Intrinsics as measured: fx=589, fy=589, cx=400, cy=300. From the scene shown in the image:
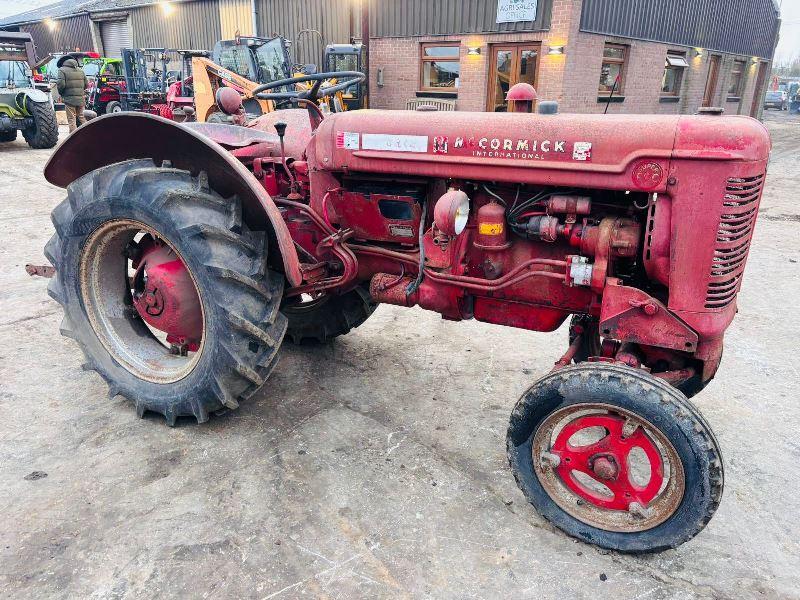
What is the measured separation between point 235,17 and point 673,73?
12.7 meters

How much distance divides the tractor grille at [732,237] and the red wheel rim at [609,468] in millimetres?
550

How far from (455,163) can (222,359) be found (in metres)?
1.29

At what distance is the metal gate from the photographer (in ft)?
77.0

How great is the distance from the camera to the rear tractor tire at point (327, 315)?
3.57 m

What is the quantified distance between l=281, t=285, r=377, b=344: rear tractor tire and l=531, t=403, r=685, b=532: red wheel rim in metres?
1.61

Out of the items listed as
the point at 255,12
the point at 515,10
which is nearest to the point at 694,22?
the point at 515,10

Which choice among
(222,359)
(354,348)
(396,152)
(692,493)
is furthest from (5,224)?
(692,493)

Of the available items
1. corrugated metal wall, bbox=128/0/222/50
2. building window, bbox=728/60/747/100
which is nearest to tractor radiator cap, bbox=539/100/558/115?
corrugated metal wall, bbox=128/0/222/50

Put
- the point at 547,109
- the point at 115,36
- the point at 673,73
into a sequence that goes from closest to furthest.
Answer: the point at 547,109 < the point at 673,73 < the point at 115,36

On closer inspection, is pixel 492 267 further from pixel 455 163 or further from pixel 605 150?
pixel 605 150

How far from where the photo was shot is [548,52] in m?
11.7

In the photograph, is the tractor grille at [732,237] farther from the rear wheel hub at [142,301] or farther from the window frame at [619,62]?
the window frame at [619,62]

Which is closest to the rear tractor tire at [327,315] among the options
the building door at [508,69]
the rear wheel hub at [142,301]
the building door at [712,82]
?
the rear wheel hub at [142,301]

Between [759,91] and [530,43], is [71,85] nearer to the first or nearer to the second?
[530,43]
